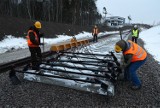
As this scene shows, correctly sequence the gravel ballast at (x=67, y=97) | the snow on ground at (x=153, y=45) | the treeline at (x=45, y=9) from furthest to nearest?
the treeline at (x=45, y=9), the snow on ground at (x=153, y=45), the gravel ballast at (x=67, y=97)

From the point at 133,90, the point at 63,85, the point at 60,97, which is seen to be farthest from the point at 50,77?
the point at 133,90

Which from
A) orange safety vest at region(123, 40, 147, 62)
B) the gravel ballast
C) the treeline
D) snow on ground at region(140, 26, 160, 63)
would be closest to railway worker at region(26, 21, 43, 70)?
the gravel ballast

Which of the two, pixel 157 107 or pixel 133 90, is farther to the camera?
pixel 133 90

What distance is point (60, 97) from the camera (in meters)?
4.93

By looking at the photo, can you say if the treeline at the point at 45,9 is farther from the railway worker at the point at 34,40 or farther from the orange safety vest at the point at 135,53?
the orange safety vest at the point at 135,53

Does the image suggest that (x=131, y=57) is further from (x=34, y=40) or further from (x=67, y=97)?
(x=34, y=40)

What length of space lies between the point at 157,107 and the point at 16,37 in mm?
18127

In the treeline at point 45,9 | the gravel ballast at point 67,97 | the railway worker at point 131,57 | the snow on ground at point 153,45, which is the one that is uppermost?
the treeline at point 45,9

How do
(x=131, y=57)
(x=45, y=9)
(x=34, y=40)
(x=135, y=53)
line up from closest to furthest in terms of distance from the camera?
1. (x=131, y=57)
2. (x=135, y=53)
3. (x=34, y=40)
4. (x=45, y=9)

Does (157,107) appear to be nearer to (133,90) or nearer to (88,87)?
(133,90)

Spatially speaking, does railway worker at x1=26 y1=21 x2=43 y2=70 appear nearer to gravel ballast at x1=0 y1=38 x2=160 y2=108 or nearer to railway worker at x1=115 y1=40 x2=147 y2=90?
gravel ballast at x1=0 y1=38 x2=160 y2=108

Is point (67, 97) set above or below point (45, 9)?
below

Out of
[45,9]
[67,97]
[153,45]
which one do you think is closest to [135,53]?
[67,97]

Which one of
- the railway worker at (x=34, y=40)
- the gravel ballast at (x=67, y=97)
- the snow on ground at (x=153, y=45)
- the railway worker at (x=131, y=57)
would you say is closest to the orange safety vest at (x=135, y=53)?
the railway worker at (x=131, y=57)
